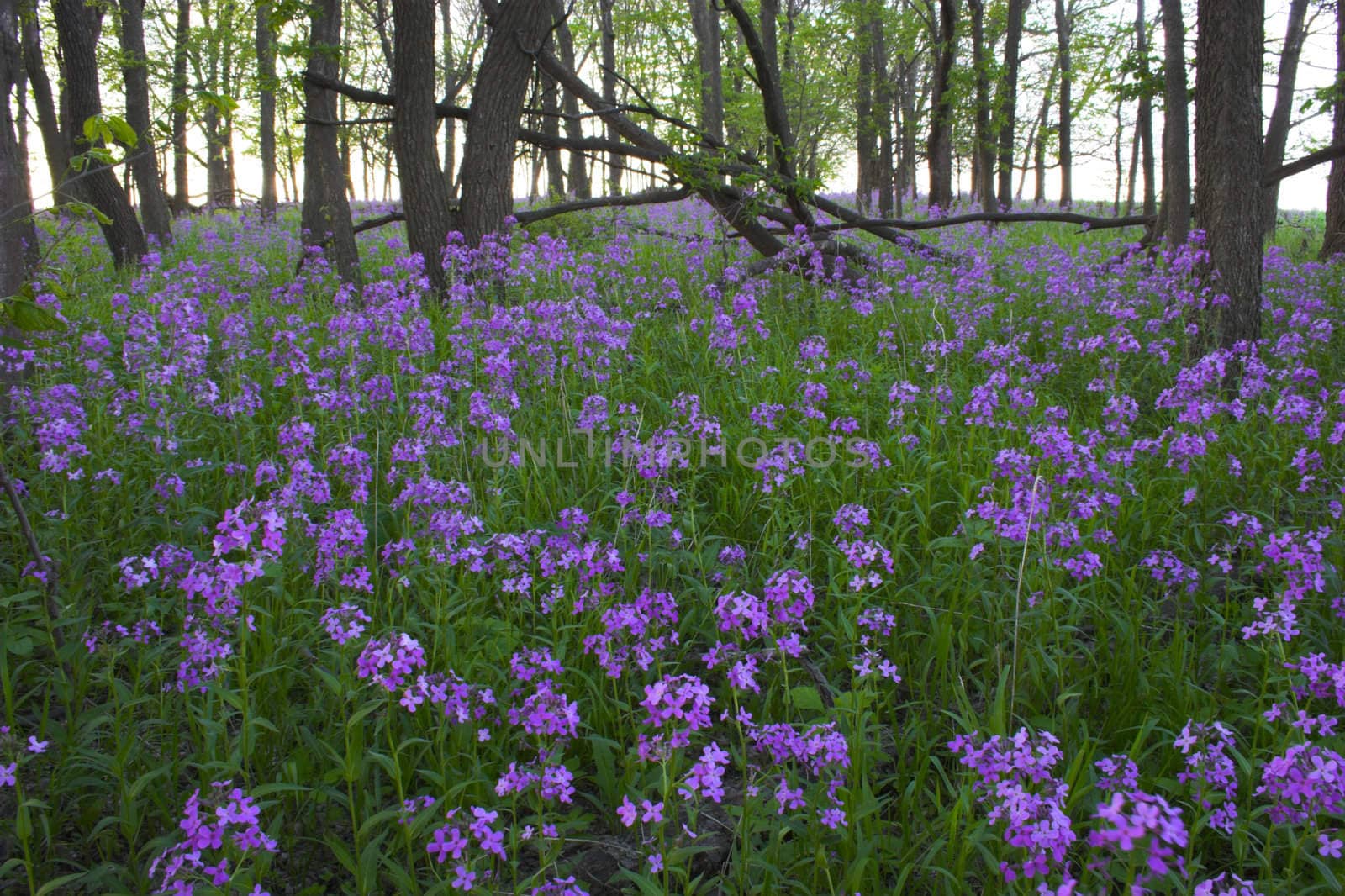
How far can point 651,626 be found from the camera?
2.64 m

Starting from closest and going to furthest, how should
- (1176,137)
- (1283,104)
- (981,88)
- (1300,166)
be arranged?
1. (1176,137)
2. (1300,166)
3. (1283,104)
4. (981,88)

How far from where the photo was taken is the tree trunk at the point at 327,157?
8.04 meters

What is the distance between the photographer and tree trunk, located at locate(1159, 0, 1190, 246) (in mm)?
6508

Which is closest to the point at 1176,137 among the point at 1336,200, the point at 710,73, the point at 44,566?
the point at 1336,200

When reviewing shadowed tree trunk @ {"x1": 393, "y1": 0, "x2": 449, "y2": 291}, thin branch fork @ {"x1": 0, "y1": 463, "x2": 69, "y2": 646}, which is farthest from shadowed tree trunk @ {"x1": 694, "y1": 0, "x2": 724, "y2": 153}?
thin branch fork @ {"x1": 0, "y1": 463, "x2": 69, "y2": 646}

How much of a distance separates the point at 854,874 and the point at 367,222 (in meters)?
8.86

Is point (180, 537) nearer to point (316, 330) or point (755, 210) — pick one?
point (316, 330)

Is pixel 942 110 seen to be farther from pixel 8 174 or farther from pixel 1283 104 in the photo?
pixel 8 174

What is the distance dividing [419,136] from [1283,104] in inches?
480

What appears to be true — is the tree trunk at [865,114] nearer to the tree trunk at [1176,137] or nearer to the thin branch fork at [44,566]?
the tree trunk at [1176,137]

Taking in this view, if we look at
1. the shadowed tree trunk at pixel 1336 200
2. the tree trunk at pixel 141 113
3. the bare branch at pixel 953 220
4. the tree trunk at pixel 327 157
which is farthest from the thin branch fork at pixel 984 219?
the tree trunk at pixel 141 113

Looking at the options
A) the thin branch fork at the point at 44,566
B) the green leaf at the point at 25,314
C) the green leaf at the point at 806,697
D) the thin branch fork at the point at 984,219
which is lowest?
the green leaf at the point at 806,697

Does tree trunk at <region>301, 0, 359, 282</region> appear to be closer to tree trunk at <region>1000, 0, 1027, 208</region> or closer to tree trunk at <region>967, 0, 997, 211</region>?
tree trunk at <region>967, 0, 997, 211</region>

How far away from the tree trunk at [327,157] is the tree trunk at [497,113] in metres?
1.63
